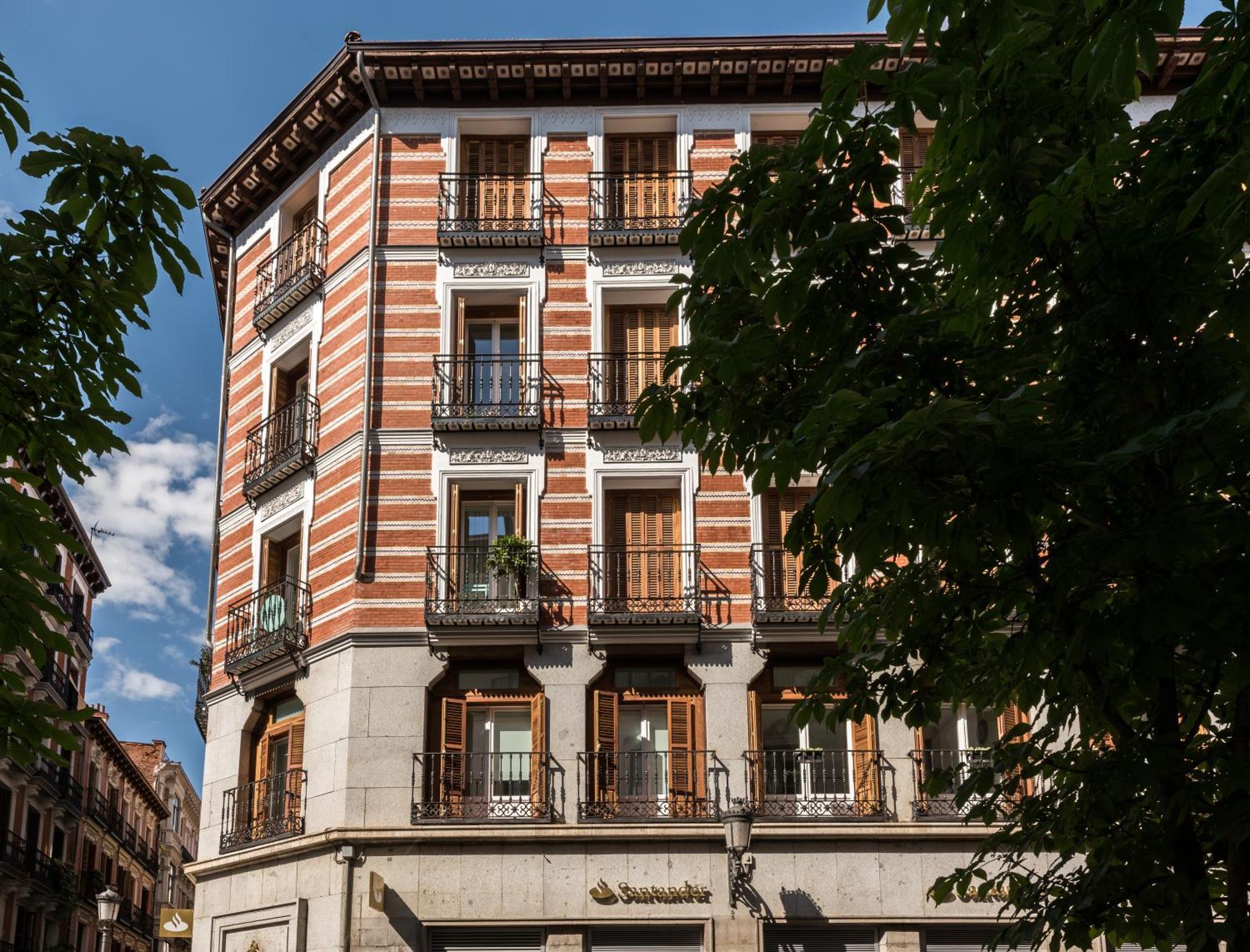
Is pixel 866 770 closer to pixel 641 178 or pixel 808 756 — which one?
pixel 808 756

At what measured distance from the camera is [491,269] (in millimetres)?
23672

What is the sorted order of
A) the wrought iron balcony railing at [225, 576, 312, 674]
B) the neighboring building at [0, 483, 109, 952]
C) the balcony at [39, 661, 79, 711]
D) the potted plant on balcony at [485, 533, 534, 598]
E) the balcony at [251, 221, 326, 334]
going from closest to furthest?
the potted plant on balcony at [485, 533, 534, 598] < the wrought iron balcony railing at [225, 576, 312, 674] < the balcony at [251, 221, 326, 334] < the neighboring building at [0, 483, 109, 952] < the balcony at [39, 661, 79, 711]

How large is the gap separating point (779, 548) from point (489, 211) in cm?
766

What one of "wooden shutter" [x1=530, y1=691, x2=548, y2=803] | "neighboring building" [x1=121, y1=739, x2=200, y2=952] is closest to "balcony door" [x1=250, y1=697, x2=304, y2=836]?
"wooden shutter" [x1=530, y1=691, x2=548, y2=803]

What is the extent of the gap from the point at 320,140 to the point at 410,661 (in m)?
9.93

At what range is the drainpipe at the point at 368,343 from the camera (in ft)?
73.0

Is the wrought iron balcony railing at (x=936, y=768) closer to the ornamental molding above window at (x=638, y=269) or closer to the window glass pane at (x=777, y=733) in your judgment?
the window glass pane at (x=777, y=733)

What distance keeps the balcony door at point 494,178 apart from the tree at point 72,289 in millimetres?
16312

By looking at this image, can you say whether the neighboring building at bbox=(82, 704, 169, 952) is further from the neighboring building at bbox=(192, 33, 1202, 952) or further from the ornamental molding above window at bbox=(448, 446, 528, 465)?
the ornamental molding above window at bbox=(448, 446, 528, 465)

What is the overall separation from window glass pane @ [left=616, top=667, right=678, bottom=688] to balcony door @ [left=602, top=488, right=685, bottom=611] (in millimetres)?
1006

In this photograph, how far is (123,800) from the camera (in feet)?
198

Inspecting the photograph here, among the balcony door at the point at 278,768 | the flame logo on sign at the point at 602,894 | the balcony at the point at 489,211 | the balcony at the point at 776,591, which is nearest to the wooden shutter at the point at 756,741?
the balcony at the point at 776,591

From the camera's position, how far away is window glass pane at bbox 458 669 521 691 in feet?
72.0

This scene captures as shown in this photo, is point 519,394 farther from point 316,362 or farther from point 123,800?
point 123,800
